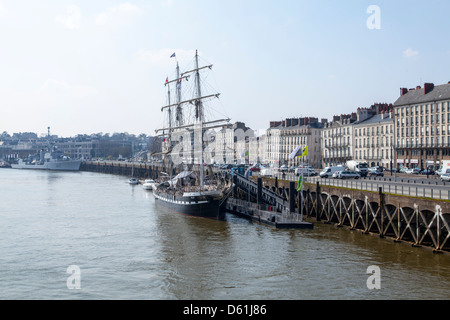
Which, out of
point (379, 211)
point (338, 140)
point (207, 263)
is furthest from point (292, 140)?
point (207, 263)

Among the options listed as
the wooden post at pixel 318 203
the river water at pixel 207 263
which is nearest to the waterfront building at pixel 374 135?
the wooden post at pixel 318 203

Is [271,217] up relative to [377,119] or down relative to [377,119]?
down

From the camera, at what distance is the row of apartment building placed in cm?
8812

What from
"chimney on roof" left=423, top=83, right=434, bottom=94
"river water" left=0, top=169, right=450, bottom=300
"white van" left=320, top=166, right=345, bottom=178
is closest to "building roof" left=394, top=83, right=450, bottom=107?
"chimney on roof" left=423, top=83, right=434, bottom=94

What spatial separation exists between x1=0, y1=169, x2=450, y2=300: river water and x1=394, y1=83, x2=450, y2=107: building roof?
5263 cm

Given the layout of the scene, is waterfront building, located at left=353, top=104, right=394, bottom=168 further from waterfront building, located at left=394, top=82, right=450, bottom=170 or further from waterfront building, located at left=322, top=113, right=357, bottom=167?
waterfront building, located at left=394, top=82, right=450, bottom=170

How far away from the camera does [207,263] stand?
3369 centimetres

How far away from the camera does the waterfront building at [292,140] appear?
129212 millimetres

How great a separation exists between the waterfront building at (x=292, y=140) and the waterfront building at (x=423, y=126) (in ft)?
91.4

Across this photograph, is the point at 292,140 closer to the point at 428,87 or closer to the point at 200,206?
the point at 428,87

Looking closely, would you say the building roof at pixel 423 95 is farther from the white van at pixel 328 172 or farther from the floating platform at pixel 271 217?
the floating platform at pixel 271 217

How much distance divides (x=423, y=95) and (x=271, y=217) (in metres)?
57.8

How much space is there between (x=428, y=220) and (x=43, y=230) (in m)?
34.2

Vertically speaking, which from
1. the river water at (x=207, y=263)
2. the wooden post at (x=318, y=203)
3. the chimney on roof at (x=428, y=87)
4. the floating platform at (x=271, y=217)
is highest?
the chimney on roof at (x=428, y=87)
